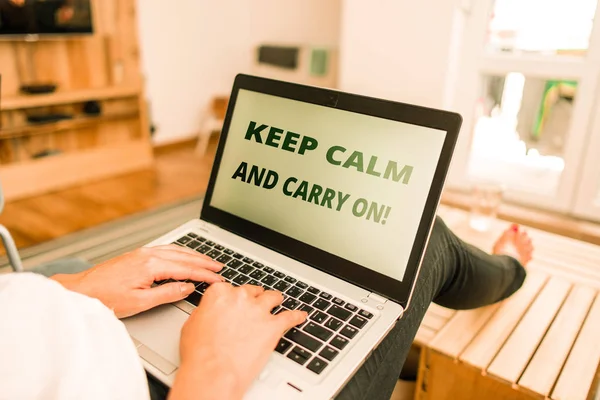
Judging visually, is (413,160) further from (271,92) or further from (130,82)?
(130,82)

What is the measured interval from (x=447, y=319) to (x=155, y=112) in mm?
2861

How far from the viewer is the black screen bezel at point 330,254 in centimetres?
60

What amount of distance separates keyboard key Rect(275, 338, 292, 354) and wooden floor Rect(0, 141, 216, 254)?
6.28ft

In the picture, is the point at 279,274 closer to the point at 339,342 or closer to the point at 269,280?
the point at 269,280

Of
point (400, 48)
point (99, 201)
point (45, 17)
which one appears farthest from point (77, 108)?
point (400, 48)

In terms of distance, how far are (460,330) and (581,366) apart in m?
0.22

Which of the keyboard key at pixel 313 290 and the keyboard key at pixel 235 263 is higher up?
the keyboard key at pixel 235 263

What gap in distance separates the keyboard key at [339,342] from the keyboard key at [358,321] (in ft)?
0.10

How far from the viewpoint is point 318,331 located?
567 millimetres

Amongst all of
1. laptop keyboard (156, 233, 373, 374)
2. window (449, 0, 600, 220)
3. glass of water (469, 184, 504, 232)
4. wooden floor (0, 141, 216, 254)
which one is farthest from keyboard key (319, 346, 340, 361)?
wooden floor (0, 141, 216, 254)

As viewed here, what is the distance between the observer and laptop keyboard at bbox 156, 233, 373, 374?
0.54 m

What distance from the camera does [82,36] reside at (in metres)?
2.79

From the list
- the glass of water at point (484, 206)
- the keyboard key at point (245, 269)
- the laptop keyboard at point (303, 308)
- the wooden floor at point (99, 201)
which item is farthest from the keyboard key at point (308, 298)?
the wooden floor at point (99, 201)

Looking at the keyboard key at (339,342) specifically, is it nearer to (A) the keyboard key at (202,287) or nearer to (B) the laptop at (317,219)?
(B) the laptop at (317,219)
